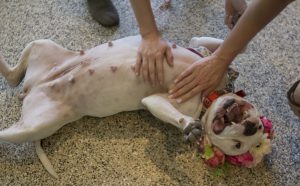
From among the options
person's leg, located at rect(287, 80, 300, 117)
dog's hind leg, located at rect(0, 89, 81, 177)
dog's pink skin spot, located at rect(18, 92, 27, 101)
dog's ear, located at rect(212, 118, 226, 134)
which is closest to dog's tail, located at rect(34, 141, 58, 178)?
dog's hind leg, located at rect(0, 89, 81, 177)

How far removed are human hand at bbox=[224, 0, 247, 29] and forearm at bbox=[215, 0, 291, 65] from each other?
29cm

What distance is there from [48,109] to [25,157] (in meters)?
0.18

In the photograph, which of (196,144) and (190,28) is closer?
(196,144)

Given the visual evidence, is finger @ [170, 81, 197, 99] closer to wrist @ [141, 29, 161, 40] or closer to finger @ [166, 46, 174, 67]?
finger @ [166, 46, 174, 67]

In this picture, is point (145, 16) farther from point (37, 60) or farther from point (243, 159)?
point (243, 159)

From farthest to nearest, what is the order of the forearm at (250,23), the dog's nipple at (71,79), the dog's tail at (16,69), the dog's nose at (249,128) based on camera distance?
the dog's tail at (16,69) → the dog's nipple at (71,79) → the dog's nose at (249,128) → the forearm at (250,23)

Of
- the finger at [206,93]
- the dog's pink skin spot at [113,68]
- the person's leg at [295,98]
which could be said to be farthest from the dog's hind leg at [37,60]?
the person's leg at [295,98]

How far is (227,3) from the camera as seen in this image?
4.57ft

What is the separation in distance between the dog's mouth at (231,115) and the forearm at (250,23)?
0.12 m

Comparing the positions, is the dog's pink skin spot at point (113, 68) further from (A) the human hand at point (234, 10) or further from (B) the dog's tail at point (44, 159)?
(A) the human hand at point (234, 10)

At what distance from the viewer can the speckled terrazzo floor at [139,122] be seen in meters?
1.22

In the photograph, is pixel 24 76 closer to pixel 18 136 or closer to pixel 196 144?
pixel 18 136

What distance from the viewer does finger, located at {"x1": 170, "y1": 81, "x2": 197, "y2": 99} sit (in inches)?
45.2

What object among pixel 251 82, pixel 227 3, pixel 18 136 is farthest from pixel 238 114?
pixel 18 136
